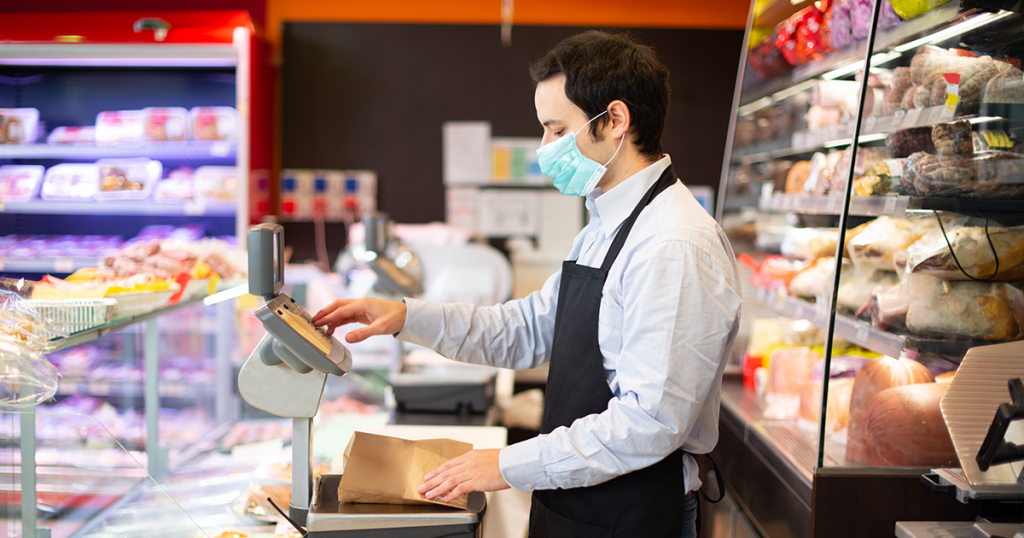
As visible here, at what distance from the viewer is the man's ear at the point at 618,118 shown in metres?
1.34

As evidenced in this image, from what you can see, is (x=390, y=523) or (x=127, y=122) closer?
(x=390, y=523)

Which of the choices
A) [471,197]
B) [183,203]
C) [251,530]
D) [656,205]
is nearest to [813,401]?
[656,205]

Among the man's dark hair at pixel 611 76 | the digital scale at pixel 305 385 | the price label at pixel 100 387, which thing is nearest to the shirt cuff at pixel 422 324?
the digital scale at pixel 305 385

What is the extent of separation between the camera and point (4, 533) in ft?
4.25

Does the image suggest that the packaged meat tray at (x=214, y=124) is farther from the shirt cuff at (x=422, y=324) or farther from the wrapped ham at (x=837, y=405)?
the wrapped ham at (x=837, y=405)

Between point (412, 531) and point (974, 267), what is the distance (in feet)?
4.62

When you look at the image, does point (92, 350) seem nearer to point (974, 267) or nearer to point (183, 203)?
point (183, 203)

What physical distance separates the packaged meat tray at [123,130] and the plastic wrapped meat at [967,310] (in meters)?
4.51

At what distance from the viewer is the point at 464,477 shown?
1.24 m

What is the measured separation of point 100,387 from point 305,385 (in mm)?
2405

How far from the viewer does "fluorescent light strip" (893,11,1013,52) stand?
1585mm

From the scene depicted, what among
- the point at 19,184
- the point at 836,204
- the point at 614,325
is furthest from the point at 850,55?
the point at 19,184

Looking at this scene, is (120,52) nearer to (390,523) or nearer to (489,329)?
(489,329)

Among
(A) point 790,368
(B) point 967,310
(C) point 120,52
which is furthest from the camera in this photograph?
(C) point 120,52
